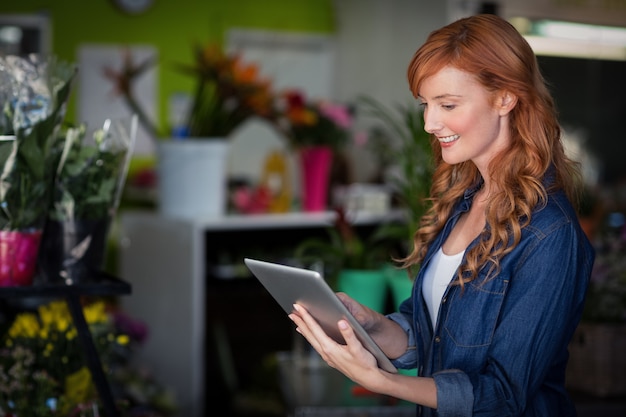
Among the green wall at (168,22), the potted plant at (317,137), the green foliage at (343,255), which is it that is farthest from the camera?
the green wall at (168,22)

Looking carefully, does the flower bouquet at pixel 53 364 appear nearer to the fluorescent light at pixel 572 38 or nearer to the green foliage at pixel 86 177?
the green foliage at pixel 86 177

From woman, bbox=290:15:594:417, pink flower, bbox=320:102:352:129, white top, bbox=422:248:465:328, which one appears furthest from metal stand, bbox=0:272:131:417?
pink flower, bbox=320:102:352:129

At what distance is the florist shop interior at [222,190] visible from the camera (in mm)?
2080

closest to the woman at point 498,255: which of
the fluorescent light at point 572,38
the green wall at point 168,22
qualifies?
the fluorescent light at point 572,38

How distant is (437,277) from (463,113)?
1.11 ft

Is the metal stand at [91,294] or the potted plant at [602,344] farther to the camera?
the potted plant at [602,344]

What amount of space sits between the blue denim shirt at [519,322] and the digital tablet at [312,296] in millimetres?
133

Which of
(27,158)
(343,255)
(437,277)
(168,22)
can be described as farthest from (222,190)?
(437,277)

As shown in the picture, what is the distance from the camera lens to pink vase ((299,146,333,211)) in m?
4.56

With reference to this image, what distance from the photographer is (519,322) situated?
1555 millimetres

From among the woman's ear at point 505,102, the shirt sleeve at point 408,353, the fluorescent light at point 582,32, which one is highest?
the woman's ear at point 505,102

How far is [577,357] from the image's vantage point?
2885mm

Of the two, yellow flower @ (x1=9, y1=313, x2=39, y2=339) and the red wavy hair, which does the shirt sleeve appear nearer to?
the red wavy hair

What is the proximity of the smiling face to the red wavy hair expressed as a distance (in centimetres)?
2
